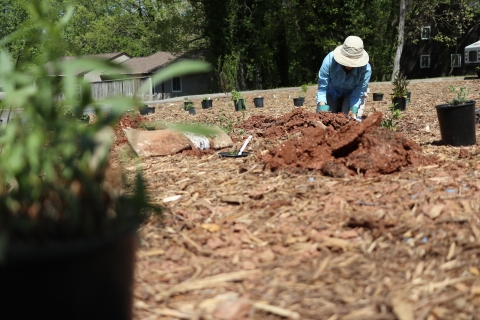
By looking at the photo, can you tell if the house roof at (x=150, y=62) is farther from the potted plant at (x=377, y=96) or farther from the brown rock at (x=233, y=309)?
the brown rock at (x=233, y=309)

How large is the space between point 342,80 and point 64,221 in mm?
6258

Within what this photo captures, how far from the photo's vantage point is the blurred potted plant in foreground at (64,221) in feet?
5.35

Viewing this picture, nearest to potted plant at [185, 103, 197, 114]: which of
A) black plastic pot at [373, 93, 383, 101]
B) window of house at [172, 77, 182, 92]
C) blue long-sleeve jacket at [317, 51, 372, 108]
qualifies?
black plastic pot at [373, 93, 383, 101]

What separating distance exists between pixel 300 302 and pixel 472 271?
0.86 metres

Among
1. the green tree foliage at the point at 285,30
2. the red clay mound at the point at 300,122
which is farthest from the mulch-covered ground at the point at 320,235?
the green tree foliage at the point at 285,30

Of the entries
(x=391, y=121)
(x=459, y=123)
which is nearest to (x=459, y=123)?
(x=459, y=123)

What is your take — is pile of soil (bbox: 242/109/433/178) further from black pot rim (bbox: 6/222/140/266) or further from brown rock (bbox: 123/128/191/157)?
black pot rim (bbox: 6/222/140/266)

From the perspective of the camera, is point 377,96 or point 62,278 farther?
point 377,96

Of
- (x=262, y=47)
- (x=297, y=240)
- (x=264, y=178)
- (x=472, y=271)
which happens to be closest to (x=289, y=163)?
(x=264, y=178)

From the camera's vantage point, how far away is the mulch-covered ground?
95.2 inches

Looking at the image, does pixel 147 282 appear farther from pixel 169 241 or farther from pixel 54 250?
pixel 54 250

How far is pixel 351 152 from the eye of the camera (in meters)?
4.91

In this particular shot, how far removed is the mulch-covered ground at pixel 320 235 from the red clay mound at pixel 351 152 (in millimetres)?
12

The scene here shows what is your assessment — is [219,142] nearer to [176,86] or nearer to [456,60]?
[456,60]
